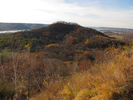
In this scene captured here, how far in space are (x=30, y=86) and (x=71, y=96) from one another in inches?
145

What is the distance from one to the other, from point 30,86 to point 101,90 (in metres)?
4.47

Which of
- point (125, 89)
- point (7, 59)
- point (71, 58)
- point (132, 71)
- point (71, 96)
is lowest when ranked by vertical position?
point (71, 58)

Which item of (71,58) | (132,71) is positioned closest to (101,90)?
(132,71)

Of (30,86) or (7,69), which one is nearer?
(30,86)

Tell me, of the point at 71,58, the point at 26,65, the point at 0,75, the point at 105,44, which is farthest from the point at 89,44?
the point at 0,75

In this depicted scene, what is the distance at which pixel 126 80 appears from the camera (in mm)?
1764

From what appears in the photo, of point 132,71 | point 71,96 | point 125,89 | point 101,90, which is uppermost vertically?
point 132,71

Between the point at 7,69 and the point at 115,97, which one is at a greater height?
the point at 115,97

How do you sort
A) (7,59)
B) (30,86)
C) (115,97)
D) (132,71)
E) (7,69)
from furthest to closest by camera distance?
(7,59) < (7,69) < (30,86) < (132,71) < (115,97)

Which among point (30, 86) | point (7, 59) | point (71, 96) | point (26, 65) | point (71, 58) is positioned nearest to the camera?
point (71, 96)

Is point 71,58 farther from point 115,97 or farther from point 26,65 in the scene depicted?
point 115,97

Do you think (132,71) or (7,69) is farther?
(7,69)

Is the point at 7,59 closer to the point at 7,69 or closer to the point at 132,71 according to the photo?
the point at 7,69

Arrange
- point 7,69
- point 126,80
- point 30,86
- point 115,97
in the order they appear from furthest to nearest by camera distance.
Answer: point 7,69 → point 30,86 → point 126,80 → point 115,97
